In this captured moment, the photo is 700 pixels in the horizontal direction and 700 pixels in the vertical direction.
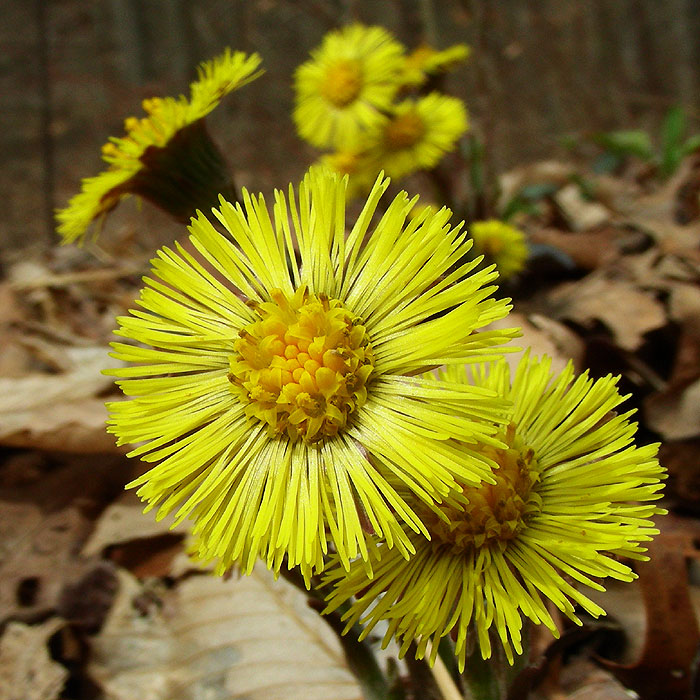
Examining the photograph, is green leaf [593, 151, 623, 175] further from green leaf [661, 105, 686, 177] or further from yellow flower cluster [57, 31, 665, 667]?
yellow flower cluster [57, 31, 665, 667]

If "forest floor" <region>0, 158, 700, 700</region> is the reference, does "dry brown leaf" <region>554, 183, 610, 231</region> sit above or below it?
above

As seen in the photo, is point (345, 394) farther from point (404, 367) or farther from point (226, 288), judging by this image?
point (226, 288)

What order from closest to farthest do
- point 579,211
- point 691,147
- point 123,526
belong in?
point 123,526, point 579,211, point 691,147

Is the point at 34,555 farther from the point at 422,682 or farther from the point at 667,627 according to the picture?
the point at 667,627

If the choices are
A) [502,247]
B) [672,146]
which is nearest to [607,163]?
[672,146]

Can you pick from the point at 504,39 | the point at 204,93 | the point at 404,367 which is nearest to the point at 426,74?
the point at 204,93

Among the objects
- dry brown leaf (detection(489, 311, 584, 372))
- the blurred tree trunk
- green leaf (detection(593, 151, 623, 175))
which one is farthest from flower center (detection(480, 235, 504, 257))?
the blurred tree trunk

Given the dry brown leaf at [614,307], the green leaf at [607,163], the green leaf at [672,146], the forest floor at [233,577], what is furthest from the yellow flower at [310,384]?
the green leaf at [607,163]
